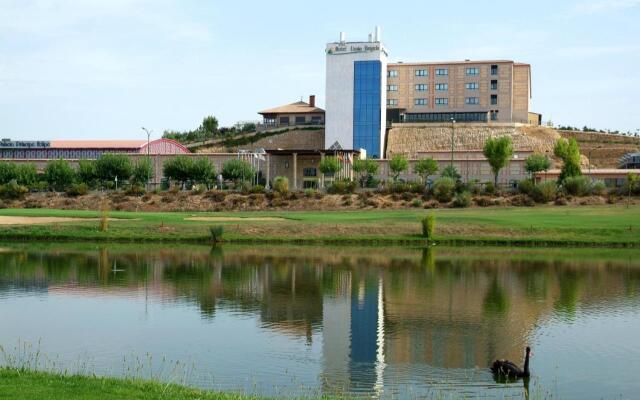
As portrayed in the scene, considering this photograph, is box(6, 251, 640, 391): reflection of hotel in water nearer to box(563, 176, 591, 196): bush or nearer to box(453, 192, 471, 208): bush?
box(453, 192, 471, 208): bush

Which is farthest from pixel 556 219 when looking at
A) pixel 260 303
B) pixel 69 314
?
pixel 69 314

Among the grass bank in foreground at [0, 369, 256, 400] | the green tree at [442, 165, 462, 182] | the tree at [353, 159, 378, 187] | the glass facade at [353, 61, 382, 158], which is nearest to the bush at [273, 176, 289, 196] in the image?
the tree at [353, 159, 378, 187]

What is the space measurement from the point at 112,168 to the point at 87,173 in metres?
3.45

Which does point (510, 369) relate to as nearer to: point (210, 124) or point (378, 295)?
point (378, 295)

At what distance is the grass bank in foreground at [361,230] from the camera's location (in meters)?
62.4

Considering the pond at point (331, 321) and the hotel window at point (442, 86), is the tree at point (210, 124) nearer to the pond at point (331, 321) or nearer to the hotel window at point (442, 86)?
the hotel window at point (442, 86)

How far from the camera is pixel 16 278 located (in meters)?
Answer: 41.6

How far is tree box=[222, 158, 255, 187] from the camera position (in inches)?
4035

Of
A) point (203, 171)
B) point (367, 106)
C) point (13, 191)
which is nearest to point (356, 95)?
point (367, 106)

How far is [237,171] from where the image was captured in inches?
4028

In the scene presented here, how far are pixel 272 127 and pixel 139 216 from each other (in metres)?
60.6

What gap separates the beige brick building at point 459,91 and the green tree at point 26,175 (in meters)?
54.4

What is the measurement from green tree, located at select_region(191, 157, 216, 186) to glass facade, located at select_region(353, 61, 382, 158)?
25.9 metres

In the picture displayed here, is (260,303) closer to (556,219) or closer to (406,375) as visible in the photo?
(406,375)
